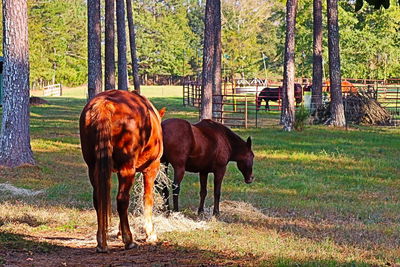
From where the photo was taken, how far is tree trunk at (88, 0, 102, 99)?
2319cm

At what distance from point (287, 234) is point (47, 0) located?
215 feet

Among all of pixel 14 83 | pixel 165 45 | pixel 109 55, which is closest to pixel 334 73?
pixel 109 55

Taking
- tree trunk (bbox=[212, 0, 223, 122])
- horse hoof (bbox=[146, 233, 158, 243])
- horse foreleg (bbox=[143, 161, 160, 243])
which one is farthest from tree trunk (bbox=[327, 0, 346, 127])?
horse hoof (bbox=[146, 233, 158, 243])

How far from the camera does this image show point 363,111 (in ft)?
97.6

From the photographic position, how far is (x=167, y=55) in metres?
87.2

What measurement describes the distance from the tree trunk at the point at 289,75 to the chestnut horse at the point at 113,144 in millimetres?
17395

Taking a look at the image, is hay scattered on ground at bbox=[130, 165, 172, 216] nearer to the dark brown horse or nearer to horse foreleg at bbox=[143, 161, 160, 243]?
the dark brown horse

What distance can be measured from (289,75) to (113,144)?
60.8 ft

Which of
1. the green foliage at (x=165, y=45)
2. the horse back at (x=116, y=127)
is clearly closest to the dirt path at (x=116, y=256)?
the horse back at (x=116, y=127)

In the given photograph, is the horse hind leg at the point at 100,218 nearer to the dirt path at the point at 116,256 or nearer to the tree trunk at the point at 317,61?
the dirt path at the point at 116,256

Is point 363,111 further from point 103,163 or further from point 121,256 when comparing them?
point 103,163

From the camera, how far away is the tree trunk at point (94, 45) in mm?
23188

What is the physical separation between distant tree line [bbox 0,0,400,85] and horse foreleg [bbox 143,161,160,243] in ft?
152

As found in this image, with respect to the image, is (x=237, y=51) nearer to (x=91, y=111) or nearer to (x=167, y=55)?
(x=167, y=55)
